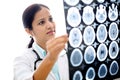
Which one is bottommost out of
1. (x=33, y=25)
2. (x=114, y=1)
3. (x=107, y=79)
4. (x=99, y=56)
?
(x=107, y=79)

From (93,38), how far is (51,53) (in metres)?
1.08

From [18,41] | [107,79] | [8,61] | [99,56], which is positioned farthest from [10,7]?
[107,79]

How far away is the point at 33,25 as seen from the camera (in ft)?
3.16

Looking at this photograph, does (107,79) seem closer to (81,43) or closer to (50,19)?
(81,43)

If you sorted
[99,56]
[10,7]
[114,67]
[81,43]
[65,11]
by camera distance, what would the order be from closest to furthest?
[10,7] → [65,11] → [81,43] → [99,56] → [114,67]

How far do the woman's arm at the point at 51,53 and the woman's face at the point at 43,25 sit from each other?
7.1 inches

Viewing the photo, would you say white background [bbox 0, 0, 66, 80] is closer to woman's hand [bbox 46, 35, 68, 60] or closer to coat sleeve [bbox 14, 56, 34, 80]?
coat sleeve [bbox 14, 56, 34, 80]

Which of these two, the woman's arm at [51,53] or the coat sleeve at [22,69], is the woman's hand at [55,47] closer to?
the woman's arm at [51,53]

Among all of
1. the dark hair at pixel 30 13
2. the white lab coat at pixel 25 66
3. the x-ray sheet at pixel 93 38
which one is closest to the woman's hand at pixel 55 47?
the white lab coat at pixel 25 66

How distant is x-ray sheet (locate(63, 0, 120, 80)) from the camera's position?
1598 millimetres

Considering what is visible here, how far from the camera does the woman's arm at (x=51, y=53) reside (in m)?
0.68

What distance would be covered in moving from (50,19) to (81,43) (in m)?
0.78

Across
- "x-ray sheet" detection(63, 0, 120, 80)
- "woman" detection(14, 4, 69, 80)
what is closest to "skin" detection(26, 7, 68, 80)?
"woman" detection(14, 4, 69, 80)

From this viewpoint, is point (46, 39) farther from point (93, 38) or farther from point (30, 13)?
point (93, 38)
